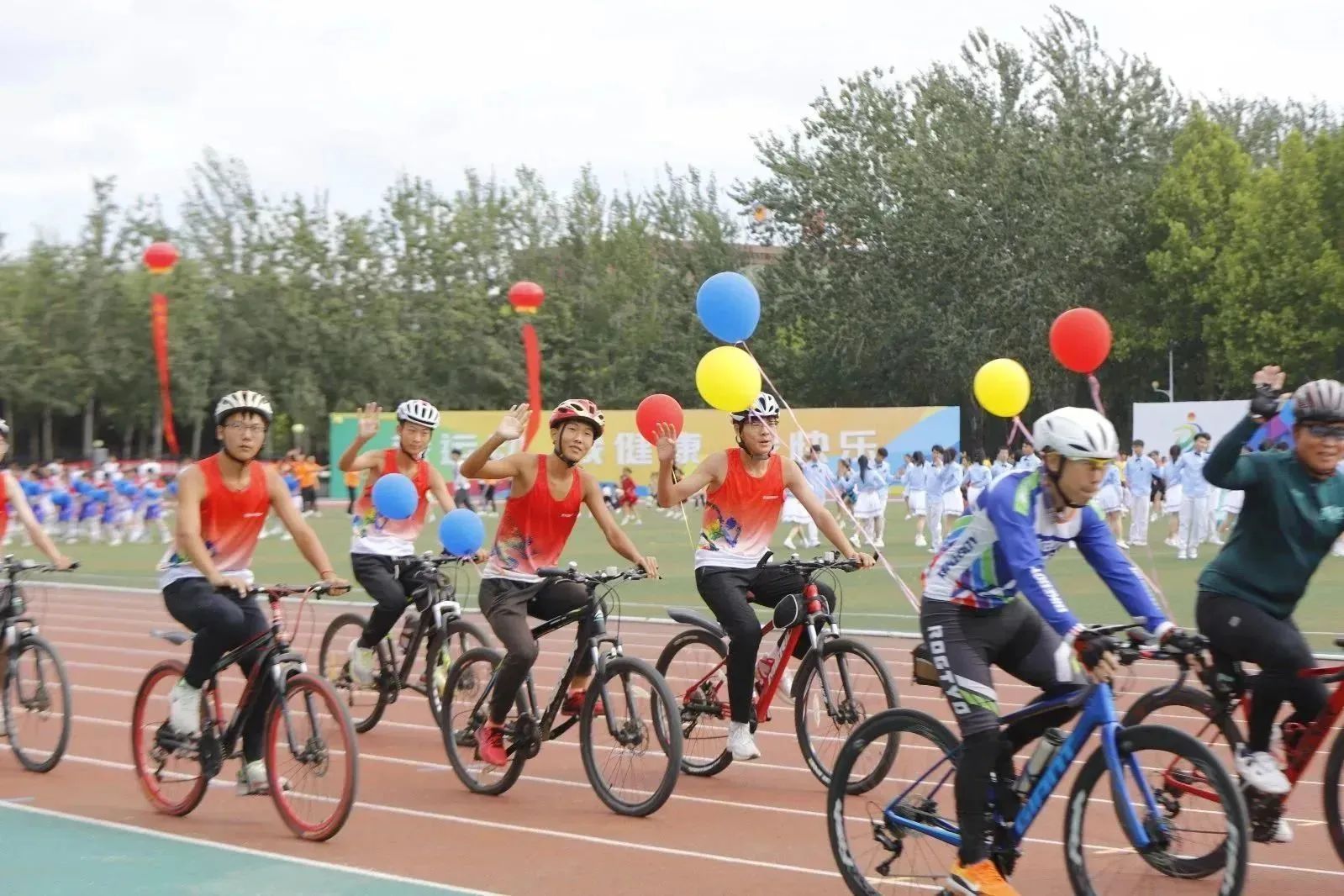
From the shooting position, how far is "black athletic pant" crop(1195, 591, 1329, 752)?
5.91 m

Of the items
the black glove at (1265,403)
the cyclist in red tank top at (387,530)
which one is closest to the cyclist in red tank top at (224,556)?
the cyclist in red tank top at (387,530)

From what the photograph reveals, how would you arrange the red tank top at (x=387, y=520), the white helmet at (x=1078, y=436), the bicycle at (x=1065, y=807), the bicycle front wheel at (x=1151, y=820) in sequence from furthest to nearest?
the red tank top at (x=387, y=520), the white helmet at (x=1078, y=436), the bicycle at (x=1065, y=807), the bicycle front wheel at (x=1151, y=820)

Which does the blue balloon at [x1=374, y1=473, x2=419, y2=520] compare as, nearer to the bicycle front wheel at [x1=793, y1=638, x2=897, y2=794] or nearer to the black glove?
the bicycle front wheel at [x1=793, y1=638, x2=897, y2=794]

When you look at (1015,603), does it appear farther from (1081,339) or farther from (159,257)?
(159,257)

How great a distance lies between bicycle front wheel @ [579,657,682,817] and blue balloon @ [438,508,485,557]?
245cm

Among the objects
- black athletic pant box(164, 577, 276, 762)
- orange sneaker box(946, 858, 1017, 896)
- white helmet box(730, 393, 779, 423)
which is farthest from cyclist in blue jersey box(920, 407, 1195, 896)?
black athletic pant box(164, 577, 276, 762)

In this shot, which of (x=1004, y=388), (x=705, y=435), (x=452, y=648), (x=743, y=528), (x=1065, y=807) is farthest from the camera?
(x=705, y=435)

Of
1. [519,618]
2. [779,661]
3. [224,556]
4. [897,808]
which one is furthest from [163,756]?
[897,808]

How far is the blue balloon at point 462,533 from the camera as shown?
9.90 metres

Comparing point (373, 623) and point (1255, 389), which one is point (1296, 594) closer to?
point (1255, 389)

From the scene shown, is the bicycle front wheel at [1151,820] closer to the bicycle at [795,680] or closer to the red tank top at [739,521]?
the bicycle at [795,680]

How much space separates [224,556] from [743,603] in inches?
99.6

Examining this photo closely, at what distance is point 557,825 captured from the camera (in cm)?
739

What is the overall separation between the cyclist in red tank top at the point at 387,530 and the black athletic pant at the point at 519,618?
215 centimetres
